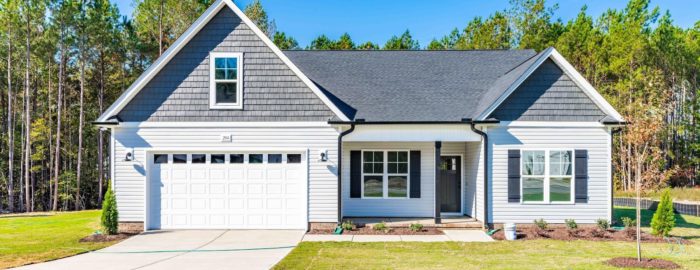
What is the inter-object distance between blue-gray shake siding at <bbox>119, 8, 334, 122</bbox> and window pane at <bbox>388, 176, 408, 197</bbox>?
327cm

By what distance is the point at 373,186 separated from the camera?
49.2 ft

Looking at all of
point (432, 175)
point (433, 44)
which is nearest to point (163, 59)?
point (432, 175)

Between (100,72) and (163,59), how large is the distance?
18.6 meters

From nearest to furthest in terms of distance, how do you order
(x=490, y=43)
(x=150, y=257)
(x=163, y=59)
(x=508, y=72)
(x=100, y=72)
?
(x=150, y=257), (x=163, y=59), (x=508, y=72), (x=100, y=72), (x=490, y=43)

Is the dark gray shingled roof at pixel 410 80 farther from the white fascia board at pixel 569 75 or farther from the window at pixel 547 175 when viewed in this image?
the window at pixel 547 175

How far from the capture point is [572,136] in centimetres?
1306

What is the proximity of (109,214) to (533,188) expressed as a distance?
1080cm

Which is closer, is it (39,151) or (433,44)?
(39,151)

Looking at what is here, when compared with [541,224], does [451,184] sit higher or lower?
higher

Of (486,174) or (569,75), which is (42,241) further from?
(569,75)

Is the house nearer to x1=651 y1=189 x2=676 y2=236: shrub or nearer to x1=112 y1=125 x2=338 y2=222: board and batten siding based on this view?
x1=112 y1=125 x2=338 y2=222: board and batten siding

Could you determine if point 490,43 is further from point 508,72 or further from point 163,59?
point 163,59

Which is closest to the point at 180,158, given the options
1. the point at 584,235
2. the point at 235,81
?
the point at 235,81

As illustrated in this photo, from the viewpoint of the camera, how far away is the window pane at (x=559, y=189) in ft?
42.6
